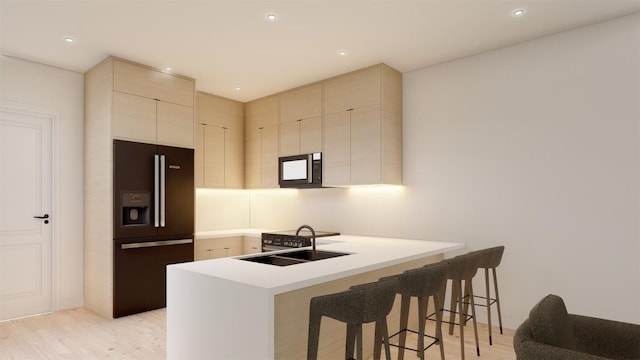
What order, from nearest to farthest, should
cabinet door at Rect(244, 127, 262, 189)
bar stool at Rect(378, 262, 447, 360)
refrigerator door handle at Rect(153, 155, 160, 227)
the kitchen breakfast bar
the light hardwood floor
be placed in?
the kitchen breakfast bar → bar stool at Rect(378, 262, 447, 360) → the light hardwood floor → refrigerator door handle at Rect(153, 155, 160, 227) → cabinet door at Rect(244, 127, 262, 189)

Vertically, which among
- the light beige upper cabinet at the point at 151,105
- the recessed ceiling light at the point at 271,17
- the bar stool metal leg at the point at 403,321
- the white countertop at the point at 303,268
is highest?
the recessed ceiling light at the point at 271,17

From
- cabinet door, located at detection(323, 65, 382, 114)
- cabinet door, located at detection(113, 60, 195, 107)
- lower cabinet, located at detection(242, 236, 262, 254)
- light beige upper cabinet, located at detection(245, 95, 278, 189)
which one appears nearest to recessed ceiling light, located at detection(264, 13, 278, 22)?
cabinet door, located at detection(323, 65, 382, 114)

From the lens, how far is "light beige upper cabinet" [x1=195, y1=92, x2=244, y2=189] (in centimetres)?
527

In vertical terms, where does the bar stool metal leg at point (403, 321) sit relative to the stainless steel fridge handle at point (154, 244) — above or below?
below

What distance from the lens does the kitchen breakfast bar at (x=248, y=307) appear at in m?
1.92

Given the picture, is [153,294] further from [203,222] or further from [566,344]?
[566,344]

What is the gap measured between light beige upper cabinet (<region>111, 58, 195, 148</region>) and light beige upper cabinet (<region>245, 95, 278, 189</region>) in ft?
3.61

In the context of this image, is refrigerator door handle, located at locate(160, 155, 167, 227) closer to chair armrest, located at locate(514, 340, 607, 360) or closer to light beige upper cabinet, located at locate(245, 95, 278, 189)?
light beige upper cabinet, located at locate(245, 95, 278, 189)

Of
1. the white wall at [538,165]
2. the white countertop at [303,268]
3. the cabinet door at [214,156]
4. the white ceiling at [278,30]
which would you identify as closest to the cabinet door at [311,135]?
the white ceiling at [278,30]

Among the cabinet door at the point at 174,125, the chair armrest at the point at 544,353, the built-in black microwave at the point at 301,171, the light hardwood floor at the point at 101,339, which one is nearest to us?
the chair armrest at the point at 544,353

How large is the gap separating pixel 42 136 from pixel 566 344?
5.01 m

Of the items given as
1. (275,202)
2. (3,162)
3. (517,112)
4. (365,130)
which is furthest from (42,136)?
(517,112)

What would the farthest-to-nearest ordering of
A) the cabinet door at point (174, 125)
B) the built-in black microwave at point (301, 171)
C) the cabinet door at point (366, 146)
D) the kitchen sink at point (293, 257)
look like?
the built-in black microwave at point (301, 171) → the cabinet door at point (174, 125) → the cabinet door at point (366, 146) → the kitchen sink at point (293, 257)

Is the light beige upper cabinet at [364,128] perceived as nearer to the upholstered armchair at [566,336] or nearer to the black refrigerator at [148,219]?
the black refrigerator at [148,219]
